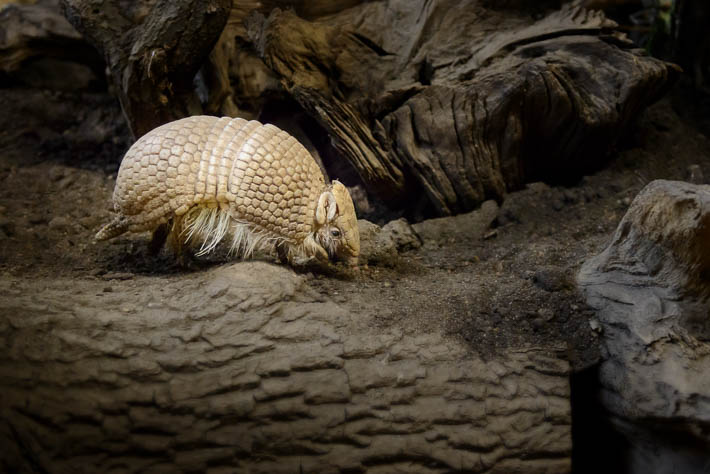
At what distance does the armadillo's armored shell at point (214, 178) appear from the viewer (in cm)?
296

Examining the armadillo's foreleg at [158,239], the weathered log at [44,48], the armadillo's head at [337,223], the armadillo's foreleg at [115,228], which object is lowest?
the armadillo's foreleg at [158,239]

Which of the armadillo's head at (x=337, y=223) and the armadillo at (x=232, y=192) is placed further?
the armadillo's head at (x=337, y=223)

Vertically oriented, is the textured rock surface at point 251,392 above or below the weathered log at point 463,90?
below

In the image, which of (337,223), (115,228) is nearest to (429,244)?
(337,223)

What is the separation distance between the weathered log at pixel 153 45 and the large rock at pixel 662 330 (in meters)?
3.11

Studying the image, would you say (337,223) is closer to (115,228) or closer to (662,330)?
(115,228)

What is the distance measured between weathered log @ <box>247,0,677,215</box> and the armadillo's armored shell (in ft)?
3.27

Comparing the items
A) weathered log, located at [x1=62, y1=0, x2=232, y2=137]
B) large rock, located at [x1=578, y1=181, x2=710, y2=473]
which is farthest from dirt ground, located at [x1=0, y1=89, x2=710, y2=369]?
weathered log, located at [x1=62, y1=0, x2=232, y2=137]

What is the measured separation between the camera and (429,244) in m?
3.91

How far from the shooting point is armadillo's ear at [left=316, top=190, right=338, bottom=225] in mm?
3176

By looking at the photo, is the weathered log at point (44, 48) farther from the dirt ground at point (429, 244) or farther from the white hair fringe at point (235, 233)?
the white hair fringe at point (235, 233)

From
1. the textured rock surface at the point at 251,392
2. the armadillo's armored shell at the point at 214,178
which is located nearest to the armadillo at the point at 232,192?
the armadillo's armored shell at the point at 214,178

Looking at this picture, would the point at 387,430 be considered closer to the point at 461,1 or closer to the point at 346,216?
the point at 346,216

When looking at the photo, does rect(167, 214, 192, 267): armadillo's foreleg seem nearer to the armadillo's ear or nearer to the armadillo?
the armadillo
